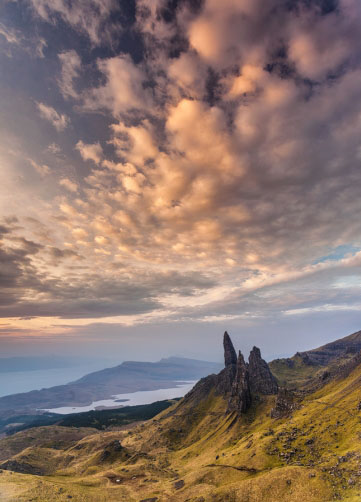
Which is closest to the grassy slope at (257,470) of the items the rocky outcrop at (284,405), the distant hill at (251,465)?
the distant hill at (251,465)

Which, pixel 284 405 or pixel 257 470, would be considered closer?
pixel 257 470

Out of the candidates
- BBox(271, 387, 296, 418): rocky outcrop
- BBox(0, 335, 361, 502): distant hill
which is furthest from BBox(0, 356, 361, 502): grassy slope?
BBox(271, 387, 296, 418): rocky outcrop

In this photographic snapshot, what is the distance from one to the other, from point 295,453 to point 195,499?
136ft

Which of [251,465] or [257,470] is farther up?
[251,465]

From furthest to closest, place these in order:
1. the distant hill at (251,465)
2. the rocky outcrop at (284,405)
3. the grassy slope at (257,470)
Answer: the rocky outcrop at (284,405) < the distant hill at (251,465) < the grassy slope at (257,470)

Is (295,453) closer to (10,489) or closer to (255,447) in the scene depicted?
(255,447)

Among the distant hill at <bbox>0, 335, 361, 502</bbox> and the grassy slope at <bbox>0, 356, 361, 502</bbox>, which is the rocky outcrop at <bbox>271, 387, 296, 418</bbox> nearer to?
the distant hill at <bbox>0, 335, 361, 502</bbox>

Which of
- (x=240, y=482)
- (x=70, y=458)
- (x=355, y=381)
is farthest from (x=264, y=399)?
(x=70, y=458)

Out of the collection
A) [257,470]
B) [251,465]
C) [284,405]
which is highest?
[284,405]

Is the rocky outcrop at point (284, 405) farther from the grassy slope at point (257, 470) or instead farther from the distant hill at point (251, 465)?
the grassy slope at point (257, 470)

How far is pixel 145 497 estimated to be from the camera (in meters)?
97.3

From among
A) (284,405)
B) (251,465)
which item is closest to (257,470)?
(251,465)

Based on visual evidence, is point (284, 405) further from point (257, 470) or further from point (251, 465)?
point (257, 470)

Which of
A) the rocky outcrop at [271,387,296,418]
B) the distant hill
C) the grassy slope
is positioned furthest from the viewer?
the rocky outcrop at [271,387,296,418]
